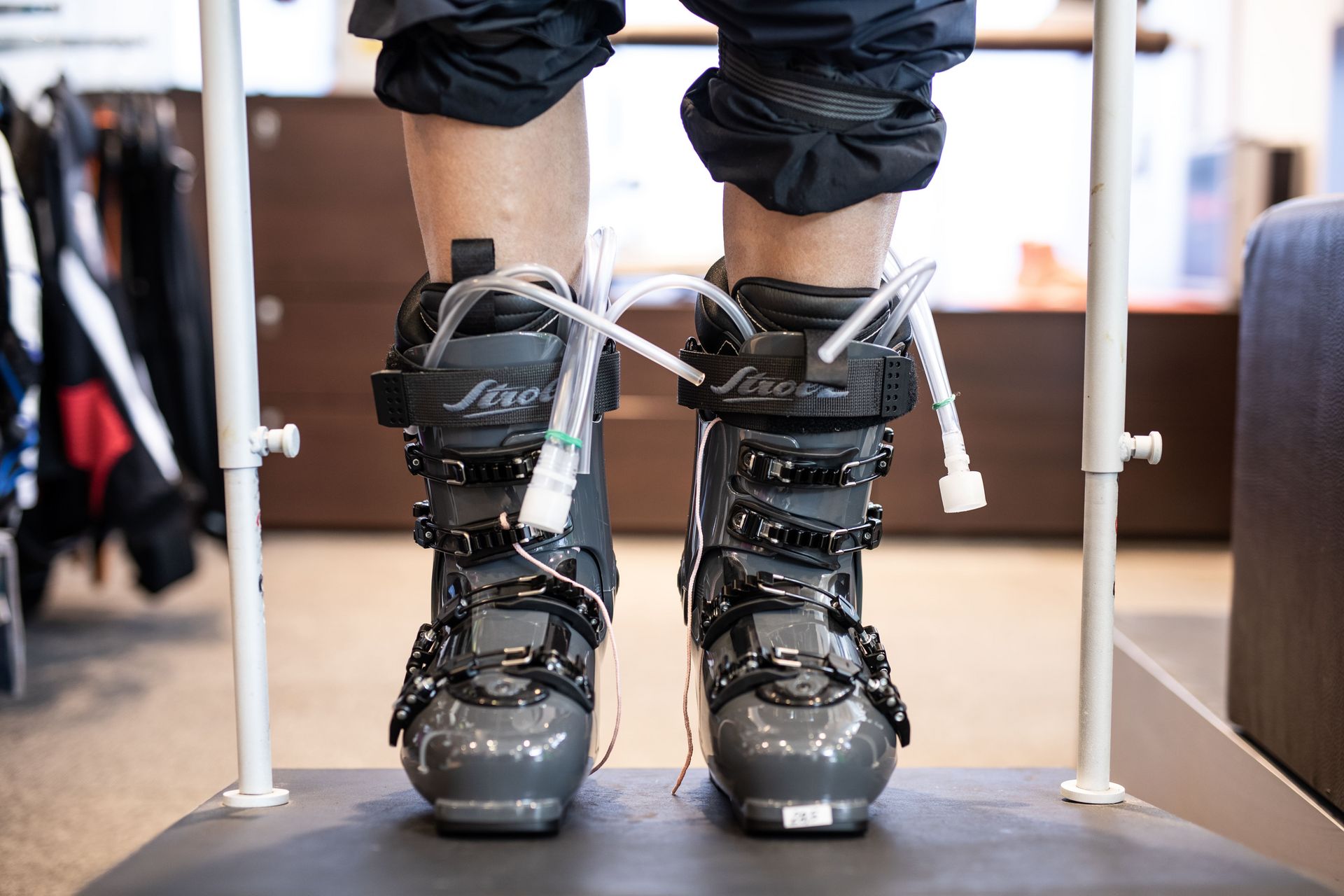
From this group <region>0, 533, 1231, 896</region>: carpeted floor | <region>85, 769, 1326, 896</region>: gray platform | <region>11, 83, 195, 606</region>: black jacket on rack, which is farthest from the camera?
<region>11, 83, 195, 606</region>: black jacket on rack

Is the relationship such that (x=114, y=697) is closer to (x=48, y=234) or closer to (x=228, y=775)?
(x=228, y=775)

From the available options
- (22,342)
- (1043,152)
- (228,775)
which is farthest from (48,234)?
(1043,152)

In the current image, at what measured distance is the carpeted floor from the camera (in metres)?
1.10

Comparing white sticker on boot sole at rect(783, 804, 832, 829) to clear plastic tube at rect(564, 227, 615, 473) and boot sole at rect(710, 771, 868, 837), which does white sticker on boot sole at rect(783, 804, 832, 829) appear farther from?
clear plastic tube at rect(564, 227, 615, 473)

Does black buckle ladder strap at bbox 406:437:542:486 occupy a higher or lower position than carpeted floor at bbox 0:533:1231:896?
higher

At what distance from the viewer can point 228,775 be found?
3.79 ft

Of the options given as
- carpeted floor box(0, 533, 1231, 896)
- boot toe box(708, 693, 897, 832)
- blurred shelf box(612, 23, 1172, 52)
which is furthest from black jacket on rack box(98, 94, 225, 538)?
boot toe box(708, 693, 897, 832)

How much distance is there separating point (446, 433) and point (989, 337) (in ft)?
6.93

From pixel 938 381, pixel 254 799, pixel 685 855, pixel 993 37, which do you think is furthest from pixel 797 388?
pixel 993 37

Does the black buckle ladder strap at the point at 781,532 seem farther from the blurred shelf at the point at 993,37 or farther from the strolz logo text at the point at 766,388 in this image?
the blurred shelf at the point at 993,37

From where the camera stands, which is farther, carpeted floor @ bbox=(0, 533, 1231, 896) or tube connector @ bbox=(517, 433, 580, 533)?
carpeted floor @ bbox=(0, 533, 1231, 896)

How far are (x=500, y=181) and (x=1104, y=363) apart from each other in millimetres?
354

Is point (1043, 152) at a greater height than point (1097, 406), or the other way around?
point (1043, 152)

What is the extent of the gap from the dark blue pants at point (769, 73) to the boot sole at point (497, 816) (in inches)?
13.0
